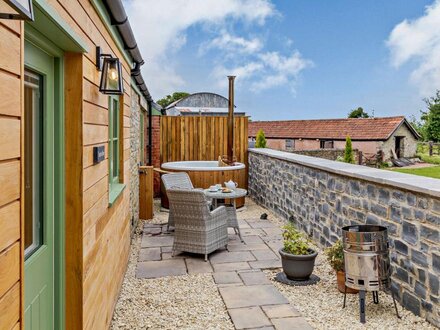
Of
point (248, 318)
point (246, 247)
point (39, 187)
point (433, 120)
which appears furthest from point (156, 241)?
point (433, 120)

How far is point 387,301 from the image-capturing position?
386 cm

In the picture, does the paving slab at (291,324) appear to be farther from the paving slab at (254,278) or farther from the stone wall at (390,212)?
the stone wall at (390,212)

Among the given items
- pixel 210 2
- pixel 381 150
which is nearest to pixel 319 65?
pixel 381 150

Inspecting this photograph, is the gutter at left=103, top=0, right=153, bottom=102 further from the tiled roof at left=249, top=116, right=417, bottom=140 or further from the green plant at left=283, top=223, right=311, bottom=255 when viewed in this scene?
the tiled roof at left=249, top=116, right=417, bottom=140

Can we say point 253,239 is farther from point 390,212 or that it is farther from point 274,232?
point 390,212

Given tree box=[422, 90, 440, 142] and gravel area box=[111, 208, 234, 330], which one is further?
tree box=[422, 90, 440, 142]

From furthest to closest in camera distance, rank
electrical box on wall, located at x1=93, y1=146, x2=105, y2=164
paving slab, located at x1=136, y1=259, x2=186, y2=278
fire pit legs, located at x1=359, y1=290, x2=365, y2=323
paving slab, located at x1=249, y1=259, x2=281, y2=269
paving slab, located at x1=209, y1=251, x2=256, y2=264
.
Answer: paving slab, located at x1=209, y1=251, x2=256, y2=264 < paving slab, located at x1=249, y1=259, x2=281, y2=269 < paving slab, located at x1=136, y1=259, x2=186, y2=278 < fire pit legs, located at x1=359, y1=290, x2=365, y2=323 < electrical box on wall, located at x1=93, y1=146, x2=105, y2=164

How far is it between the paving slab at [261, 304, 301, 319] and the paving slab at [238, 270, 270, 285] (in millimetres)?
607

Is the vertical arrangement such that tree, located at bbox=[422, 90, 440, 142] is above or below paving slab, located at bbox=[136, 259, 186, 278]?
above

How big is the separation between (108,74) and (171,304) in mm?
2201

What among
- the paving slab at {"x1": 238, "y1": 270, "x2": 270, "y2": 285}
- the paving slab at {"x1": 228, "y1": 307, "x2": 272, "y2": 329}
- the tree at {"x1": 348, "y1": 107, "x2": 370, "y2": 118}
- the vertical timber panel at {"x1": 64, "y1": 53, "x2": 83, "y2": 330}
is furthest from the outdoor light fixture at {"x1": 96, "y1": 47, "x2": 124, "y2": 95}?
the tree at {"x1": 348, "y1": 107, "x2": 370, "y2": 118}

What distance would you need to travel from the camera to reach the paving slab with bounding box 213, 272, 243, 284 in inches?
173

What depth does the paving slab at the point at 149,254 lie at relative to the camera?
5223mm

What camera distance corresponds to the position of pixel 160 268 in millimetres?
4820
